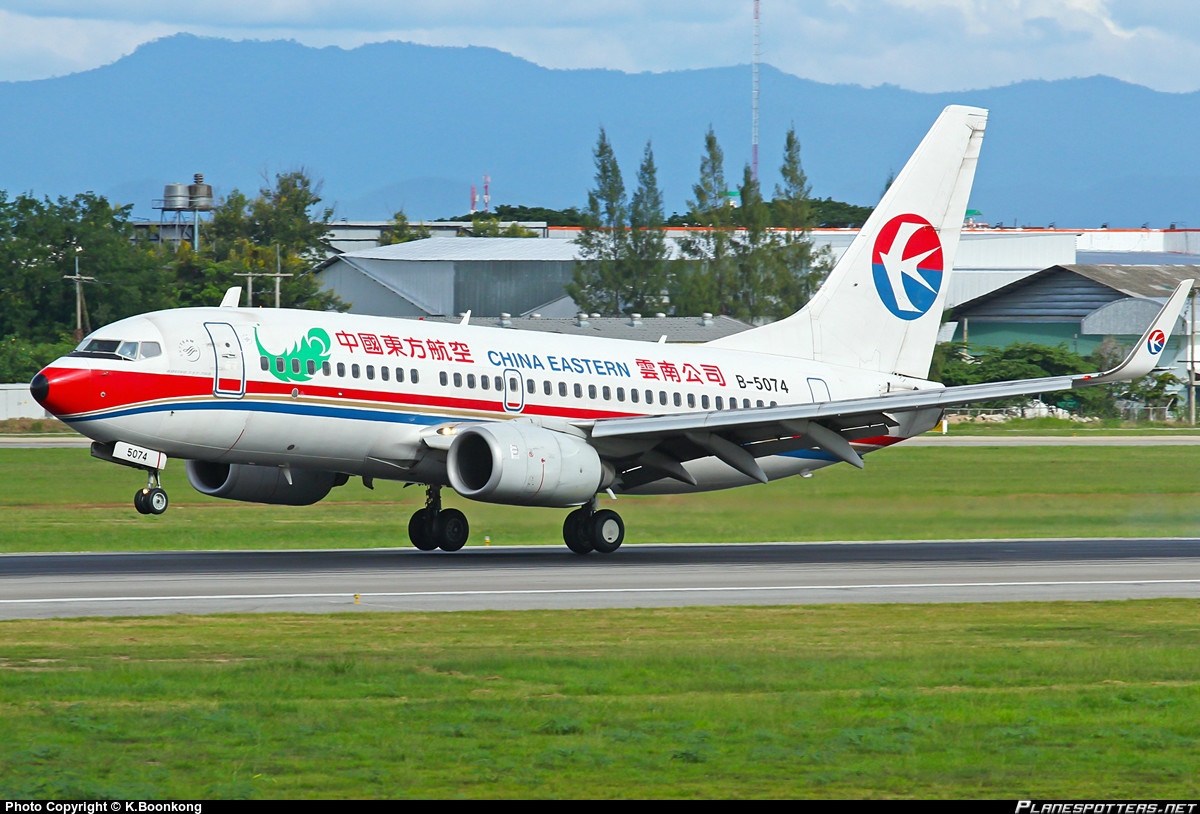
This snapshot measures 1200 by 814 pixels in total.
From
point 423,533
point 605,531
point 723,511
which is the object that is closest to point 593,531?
point 605,531

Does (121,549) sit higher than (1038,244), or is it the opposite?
(1038,244)

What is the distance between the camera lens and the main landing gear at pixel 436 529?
103 ft

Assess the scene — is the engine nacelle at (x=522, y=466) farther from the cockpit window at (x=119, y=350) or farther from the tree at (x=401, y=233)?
the tree at (x=401, y=233)

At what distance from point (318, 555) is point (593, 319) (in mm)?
73433

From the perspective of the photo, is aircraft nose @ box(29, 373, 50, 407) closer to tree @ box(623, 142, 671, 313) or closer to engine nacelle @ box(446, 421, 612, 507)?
engine nacelle @ box(446, 421, 612, 507)

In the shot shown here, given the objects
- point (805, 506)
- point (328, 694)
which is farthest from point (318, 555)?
point (328, 694)

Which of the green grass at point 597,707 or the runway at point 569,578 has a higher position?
the green grass at point 597,707

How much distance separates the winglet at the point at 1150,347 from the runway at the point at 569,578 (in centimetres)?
353

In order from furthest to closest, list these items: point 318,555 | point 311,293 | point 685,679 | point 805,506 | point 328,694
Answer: point 311,293, point 805,506, point 318,555, point 685,679, point 328,694

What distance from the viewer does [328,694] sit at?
13.9 metres

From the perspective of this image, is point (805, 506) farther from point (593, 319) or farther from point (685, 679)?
point (593, 319)

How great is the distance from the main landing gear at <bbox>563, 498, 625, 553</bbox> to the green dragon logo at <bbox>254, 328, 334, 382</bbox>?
6.15m

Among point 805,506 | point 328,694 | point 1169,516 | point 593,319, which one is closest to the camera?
point 328,694
